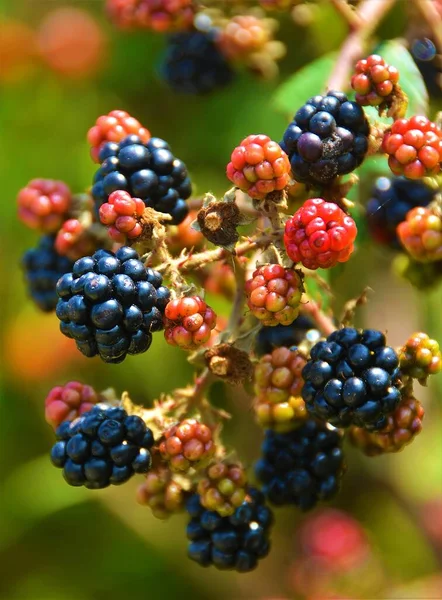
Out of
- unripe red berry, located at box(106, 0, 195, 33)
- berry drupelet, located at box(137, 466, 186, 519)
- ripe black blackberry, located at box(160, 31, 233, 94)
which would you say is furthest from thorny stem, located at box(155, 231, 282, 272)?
ripe black blackberry, located at box(160, 31, 233, 94)

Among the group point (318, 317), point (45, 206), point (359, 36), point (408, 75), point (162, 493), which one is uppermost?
point (359, 36)

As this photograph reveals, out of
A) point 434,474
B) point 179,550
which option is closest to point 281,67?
point 434,474

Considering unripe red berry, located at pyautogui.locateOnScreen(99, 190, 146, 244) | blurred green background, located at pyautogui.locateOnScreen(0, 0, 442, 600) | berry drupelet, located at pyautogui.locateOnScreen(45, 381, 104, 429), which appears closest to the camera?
unripe red berry, located at pyautogui.locateOnScreen(99, 190, 146, 244)

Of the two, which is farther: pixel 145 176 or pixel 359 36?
pixel 359 36

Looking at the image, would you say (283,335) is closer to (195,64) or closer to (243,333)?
(243,333)

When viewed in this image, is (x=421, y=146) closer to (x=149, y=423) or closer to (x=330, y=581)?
(x=149, y=423)

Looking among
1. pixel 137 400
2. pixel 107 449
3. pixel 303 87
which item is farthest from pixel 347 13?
pixel 137 400

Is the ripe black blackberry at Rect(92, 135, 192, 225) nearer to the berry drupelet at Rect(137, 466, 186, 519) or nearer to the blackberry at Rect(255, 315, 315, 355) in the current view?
the blackberry at Rect(255, 315, 315, 355)
